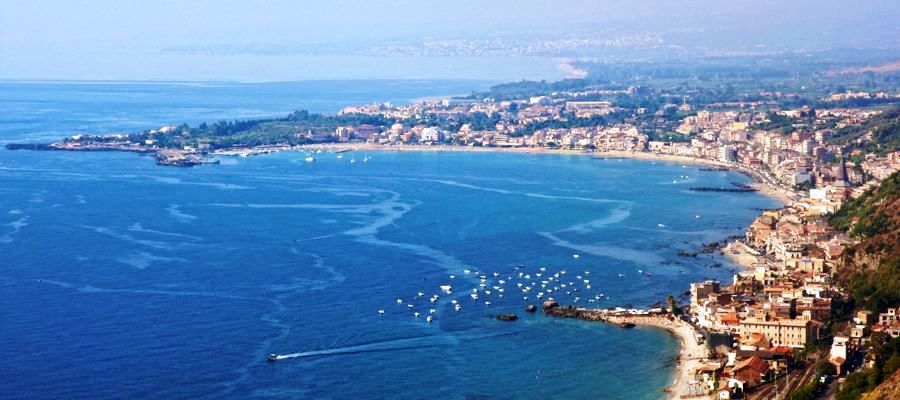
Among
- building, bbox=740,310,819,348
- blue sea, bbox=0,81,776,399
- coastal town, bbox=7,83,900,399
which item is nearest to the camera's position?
blue sea, bbox=0,81,776,399

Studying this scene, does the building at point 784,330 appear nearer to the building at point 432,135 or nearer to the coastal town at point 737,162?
the coastal town at point 737,162

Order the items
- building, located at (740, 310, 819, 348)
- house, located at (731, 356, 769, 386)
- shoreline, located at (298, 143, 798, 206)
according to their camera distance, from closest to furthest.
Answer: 1. house, located at (731, 356, 769, 386)
2. building, located at (740, 310, 819, 348)
3. shoreline, located at (298, 143, 798, 206)

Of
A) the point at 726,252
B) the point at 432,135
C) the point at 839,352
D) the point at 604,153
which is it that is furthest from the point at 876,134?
the point at 839,352

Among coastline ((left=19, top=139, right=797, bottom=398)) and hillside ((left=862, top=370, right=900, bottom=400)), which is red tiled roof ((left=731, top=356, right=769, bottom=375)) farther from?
hillside ((left=862, top=370, right=900, bottom=400))

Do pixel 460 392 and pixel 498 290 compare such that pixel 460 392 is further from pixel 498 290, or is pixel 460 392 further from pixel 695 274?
pixel 695 274

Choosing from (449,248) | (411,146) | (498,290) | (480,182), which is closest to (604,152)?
(411,146)

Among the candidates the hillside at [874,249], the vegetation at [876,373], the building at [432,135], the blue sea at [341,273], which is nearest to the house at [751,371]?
the blue sea at [341,273]

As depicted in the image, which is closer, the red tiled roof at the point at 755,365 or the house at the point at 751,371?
the house at the point at 751,371

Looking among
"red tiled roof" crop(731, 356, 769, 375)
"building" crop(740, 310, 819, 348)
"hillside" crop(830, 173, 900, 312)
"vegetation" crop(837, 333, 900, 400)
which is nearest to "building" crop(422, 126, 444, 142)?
"hillside" crop(830, 173, 900, 312)
